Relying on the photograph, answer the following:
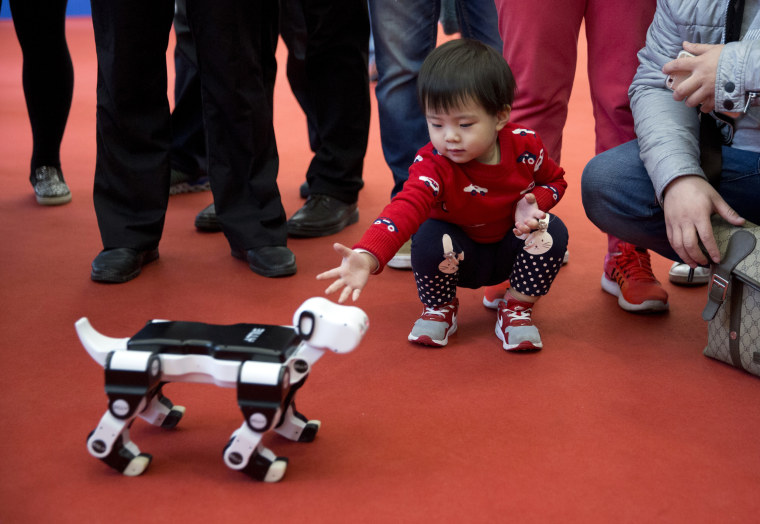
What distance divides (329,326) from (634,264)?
0.94 m

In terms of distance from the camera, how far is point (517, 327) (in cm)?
150

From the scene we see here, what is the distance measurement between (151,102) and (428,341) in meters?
0.87

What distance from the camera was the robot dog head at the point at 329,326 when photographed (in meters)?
1.00

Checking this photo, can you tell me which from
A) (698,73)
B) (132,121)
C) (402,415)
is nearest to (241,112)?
(132,121)

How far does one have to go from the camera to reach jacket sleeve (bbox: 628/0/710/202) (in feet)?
4.51

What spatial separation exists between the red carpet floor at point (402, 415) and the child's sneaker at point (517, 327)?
2 cm

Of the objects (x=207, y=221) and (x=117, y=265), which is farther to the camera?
(x=207, y=221)

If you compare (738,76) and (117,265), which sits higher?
(738,76)

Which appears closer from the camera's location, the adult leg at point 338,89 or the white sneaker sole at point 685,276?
the white sneaker sole at point 685,276

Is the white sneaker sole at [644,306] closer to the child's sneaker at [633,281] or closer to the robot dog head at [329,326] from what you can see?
the child's sneaker at [633,281]

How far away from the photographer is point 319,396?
1316 mm

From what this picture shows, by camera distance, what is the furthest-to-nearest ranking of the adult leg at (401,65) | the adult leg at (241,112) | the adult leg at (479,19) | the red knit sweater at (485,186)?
the adult leg at (479,19) → the adult leg at (401,65) → the adult leg at (241,112) → the red knit sweater at (485,186)

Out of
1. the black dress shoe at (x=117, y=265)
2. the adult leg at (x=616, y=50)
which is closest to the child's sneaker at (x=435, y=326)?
the adult leg at (x=616, y=50)

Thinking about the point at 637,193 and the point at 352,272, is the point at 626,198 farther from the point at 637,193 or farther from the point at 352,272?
the point at 352,272
